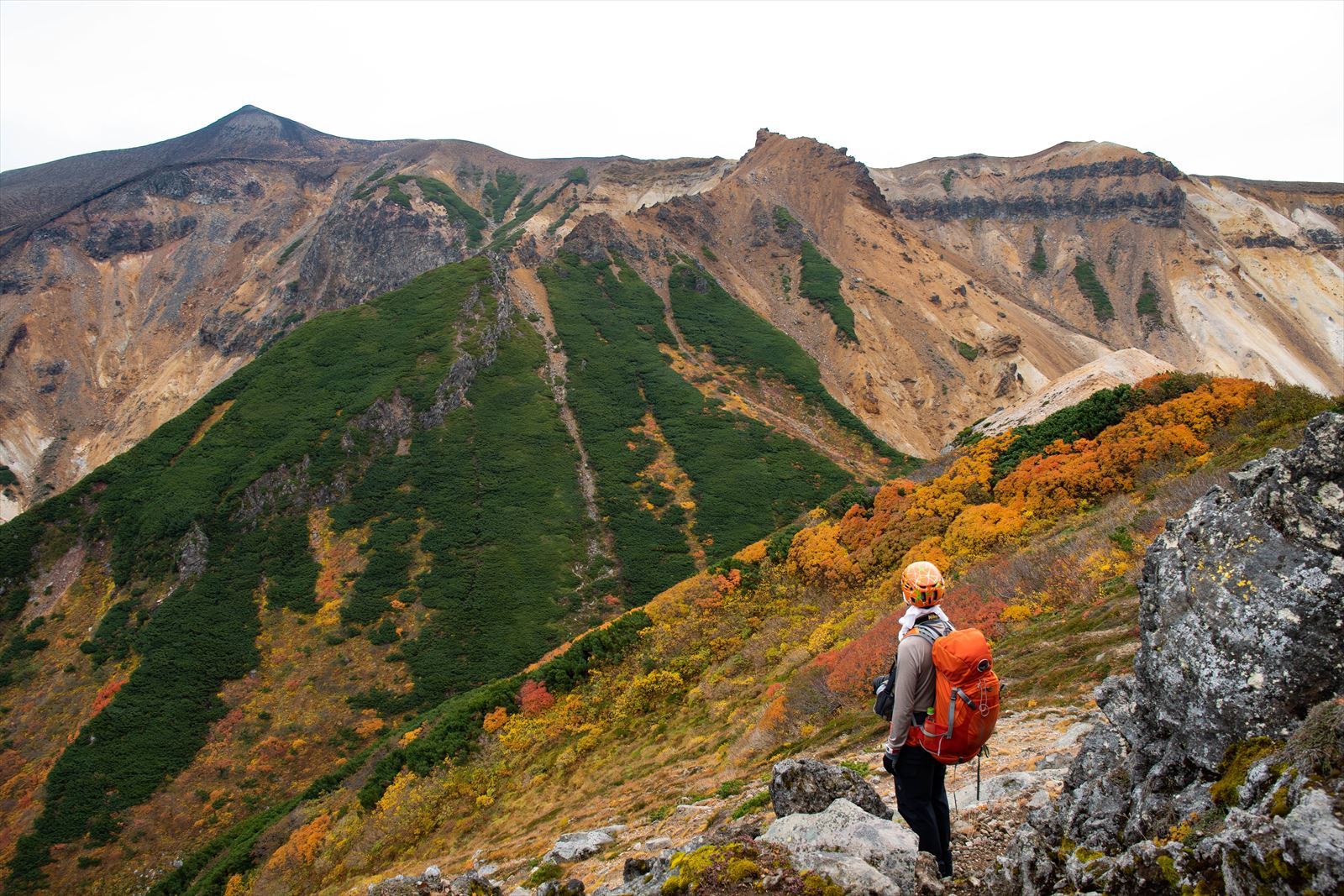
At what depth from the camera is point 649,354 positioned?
71.9 meters

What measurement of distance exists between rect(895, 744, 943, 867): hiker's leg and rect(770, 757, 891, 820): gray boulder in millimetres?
1356

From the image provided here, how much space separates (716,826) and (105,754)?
38.8 meters

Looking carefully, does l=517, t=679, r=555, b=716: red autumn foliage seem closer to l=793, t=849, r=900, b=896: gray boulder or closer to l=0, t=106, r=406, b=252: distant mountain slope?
l=793, t=849, r=900, b=896: gray boulder

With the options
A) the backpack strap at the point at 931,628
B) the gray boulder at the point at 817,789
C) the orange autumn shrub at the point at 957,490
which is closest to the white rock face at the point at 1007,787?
the gray boulder at the point at 817,789

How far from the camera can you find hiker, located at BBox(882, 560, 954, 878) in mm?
5551

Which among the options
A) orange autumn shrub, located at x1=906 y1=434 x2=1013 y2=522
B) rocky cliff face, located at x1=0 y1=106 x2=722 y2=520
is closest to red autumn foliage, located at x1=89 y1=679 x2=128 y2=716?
orange autumn shrub, located at x1=906 y1=434 x2=1013 y2=522

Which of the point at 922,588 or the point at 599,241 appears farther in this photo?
the point at 599,241

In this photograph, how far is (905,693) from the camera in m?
5.56

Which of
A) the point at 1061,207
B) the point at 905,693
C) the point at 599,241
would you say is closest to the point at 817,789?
the point at 905,693

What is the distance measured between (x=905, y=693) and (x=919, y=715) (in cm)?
24

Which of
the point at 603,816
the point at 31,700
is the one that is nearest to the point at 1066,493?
the point at 603,816

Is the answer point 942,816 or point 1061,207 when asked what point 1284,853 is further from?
point 1061,207

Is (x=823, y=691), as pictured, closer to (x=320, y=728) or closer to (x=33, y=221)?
(x=320, y=728)

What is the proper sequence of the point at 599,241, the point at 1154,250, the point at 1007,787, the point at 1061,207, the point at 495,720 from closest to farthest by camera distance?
1. the point at 1007,787
2. the point at 495,720
3. the point at 599,241
4. the point at 1154,250
5. the point at 1061,207
